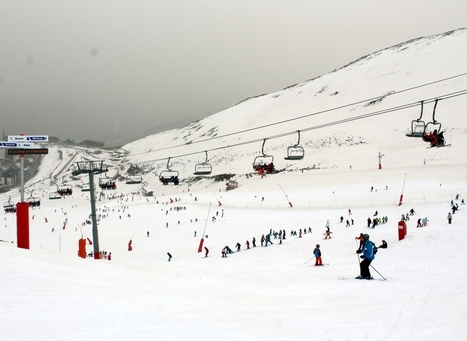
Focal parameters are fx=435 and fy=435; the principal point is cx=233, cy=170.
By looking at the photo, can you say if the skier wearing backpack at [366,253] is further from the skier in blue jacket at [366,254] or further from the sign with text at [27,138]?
the sign with text at [27,138]

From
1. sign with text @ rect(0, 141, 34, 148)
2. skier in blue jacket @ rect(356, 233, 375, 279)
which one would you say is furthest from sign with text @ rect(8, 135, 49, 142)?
skier in blue jacket @ rect(356, 233, 375, 279)

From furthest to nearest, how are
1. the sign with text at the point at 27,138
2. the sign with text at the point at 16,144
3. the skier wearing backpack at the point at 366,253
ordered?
the sign with text at the point at 27,138 < the sign with text at the point at 16,144 < the skier wearing backpack at the point at 366,253

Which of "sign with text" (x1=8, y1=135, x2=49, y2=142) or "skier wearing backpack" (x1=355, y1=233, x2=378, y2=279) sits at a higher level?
"sign with text" (x1=8, y1=135, x2=49, y2=142)

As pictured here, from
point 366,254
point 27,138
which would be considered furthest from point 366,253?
point 27,138

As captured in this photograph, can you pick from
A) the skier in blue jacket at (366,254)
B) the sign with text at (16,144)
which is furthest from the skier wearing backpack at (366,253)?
the sign with text at (16,144)

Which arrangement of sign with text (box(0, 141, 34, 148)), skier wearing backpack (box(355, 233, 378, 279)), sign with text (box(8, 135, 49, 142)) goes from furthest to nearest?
sign with text (box(8, 135, 49, 142)) < sign with text (box(0, 141, 34, 148)) < skier wearing backpack (box(355, 233, 378, 279))

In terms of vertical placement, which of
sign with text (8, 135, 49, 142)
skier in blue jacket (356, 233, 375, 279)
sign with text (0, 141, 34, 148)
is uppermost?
sign with text (8, 135, 49, 142)

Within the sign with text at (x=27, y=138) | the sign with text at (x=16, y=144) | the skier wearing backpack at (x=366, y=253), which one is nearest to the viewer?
the skier wearing backpack at (x=366, y=253)

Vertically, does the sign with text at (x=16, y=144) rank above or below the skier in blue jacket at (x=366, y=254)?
above

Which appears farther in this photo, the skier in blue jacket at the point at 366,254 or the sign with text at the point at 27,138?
the sign with text at the point at 27,138

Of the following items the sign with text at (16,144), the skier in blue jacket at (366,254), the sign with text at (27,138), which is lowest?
the skier in blue jacket at (366,254)

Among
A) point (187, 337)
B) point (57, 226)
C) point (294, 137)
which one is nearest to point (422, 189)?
point (57, 226)

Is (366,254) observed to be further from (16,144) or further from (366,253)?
(16,144)

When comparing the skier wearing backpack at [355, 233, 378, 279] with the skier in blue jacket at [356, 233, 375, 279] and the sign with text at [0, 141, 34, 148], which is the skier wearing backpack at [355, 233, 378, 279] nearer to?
the skier in blue jacket at [356, 233, 375, 279]
